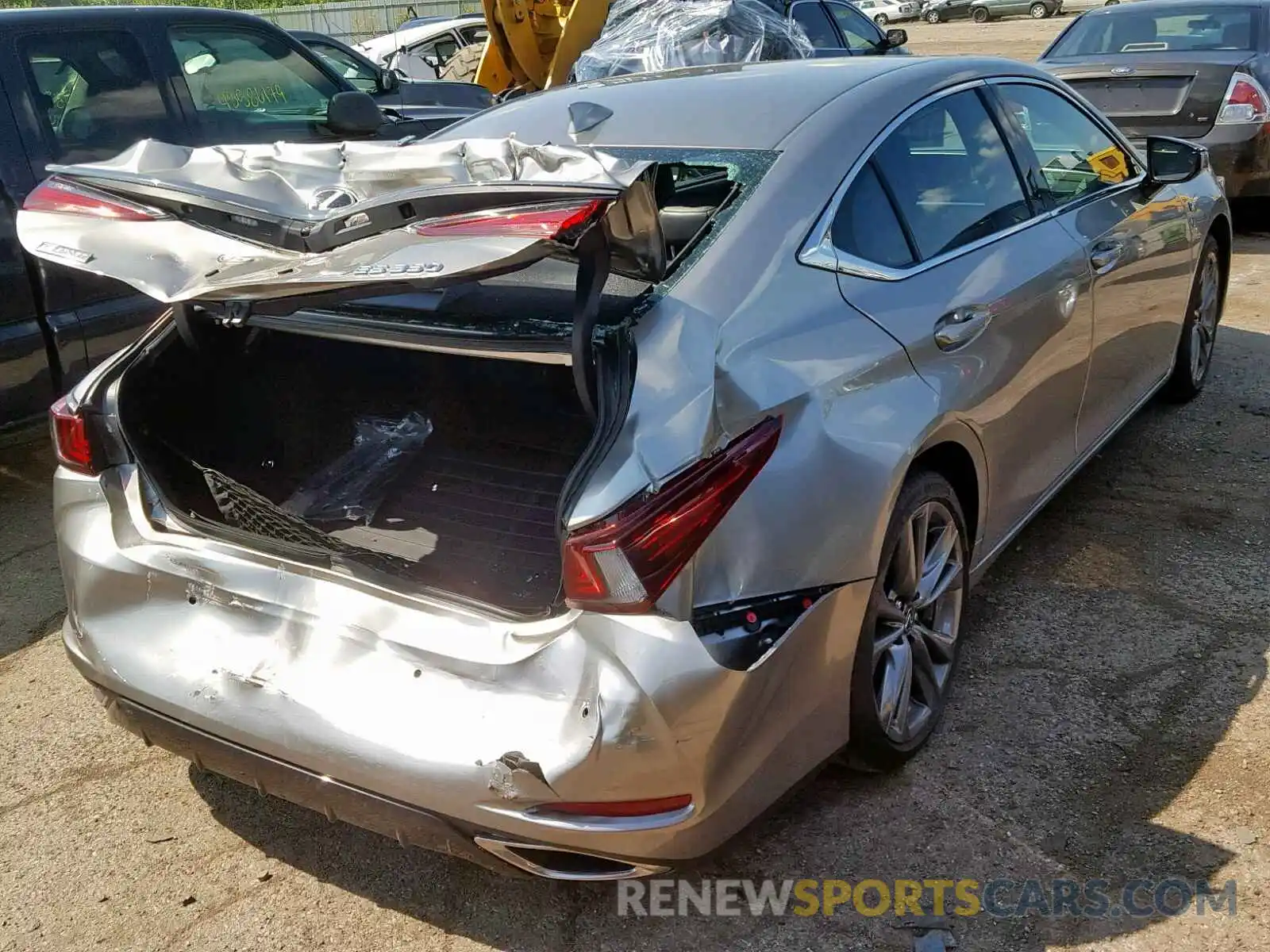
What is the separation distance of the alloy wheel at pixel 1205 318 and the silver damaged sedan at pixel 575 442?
1732 mm

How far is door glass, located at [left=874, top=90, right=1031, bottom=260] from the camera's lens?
119 inches

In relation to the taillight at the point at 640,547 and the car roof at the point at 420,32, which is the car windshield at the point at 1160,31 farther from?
the taillight at the point at 640,547

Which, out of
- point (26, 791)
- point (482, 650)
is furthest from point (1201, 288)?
point (26, 791)

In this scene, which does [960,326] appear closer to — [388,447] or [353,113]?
[388,447]

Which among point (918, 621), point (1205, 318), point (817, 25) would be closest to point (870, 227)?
point (918, 621)

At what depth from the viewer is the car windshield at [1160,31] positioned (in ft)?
28.4

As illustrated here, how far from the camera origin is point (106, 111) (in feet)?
17.1

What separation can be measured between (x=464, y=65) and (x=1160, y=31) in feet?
21.9

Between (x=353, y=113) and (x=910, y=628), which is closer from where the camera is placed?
(x=910, y=628)

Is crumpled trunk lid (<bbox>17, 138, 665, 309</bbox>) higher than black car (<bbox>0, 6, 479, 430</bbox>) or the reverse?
higher

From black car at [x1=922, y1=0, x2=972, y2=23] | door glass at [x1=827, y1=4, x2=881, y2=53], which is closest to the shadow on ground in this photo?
door glass at [x1=827, y1=4, x2=881, y2=53]

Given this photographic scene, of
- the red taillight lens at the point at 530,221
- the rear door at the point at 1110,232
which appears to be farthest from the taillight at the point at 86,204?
the rear door at the point at 1110,232

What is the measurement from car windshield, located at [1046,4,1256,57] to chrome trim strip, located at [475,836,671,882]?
27.8 feet

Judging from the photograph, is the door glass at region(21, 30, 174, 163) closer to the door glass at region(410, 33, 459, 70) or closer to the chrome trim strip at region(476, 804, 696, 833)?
the chrome trim strip at region(476, 804, 696, 833)
